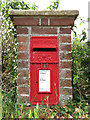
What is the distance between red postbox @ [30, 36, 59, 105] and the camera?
3.67 m

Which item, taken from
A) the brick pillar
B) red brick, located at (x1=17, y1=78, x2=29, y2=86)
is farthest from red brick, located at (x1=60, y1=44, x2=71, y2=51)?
red brick, located at (x1=17, y1=78, x2=29, y2=86)

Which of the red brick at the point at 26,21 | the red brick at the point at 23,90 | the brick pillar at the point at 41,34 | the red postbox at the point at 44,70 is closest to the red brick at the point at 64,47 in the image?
the brick pillar at the point at 41,34

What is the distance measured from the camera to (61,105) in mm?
3682

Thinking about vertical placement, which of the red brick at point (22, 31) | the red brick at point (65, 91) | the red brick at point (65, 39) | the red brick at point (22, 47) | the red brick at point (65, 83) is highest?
the red brick at point (22, 31)

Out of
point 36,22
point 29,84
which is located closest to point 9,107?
point 29,84

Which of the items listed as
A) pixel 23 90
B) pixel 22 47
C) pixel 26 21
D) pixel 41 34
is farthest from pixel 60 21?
pixel 23 90

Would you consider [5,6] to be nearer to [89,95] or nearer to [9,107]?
[9,107]

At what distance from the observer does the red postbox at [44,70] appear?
3670 millimetres

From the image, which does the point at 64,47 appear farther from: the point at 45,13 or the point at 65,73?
the point at 45,13

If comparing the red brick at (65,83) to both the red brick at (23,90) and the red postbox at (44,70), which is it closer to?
the red postbox at (44,70)

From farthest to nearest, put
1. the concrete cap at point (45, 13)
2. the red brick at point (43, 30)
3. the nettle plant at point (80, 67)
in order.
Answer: the nettle plant at point (80, 67) → the red brick at point (43, 30) → the concrete cap at point (45, 13)

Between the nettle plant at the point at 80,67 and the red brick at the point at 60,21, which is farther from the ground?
the red brick at the point at 60,21

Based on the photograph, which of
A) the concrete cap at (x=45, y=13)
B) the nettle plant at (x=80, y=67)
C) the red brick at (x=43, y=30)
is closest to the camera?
the concrete cap at (x=45, y=13)

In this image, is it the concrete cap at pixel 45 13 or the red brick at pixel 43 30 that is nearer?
the concrete cap at pixel 45 13
